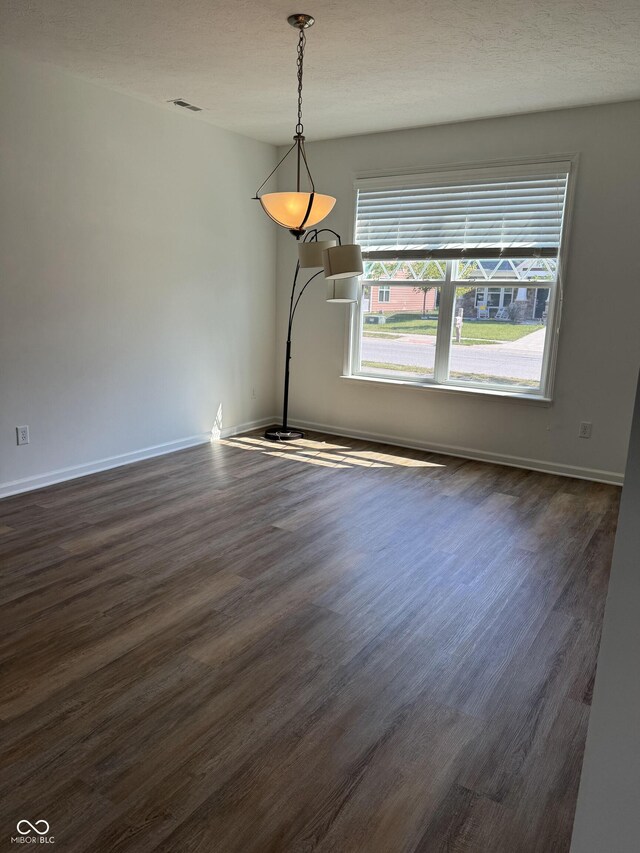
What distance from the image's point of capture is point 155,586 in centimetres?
280

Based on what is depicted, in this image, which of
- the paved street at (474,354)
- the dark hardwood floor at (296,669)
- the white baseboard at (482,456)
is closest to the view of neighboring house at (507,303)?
the paved street at (474,354)

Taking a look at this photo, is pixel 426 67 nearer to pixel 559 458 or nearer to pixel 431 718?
pixel 559 458

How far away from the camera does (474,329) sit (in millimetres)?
4965

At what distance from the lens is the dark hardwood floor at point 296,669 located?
159 cm

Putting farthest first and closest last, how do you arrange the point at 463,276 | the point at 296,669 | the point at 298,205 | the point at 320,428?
1. the point at 320,428
2. the point at 463,276
3. the point at 298,205
4. the point at 296,669

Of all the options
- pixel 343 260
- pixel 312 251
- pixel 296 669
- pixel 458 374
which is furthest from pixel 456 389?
pixel 296 669

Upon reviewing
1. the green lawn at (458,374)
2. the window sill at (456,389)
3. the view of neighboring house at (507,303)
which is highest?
the view of neighboring house at (507,303)

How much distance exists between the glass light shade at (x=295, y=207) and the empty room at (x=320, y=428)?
2 cm

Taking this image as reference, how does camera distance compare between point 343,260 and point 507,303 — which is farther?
point 507,303

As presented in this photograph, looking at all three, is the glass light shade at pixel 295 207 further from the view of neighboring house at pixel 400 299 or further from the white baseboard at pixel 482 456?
the white baseboard at pixel 482 456

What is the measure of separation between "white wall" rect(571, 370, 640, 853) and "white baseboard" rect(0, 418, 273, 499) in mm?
3961

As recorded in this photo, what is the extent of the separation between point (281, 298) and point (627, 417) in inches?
134

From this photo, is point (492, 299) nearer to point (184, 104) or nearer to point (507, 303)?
point (507, 303)

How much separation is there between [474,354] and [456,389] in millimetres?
332
